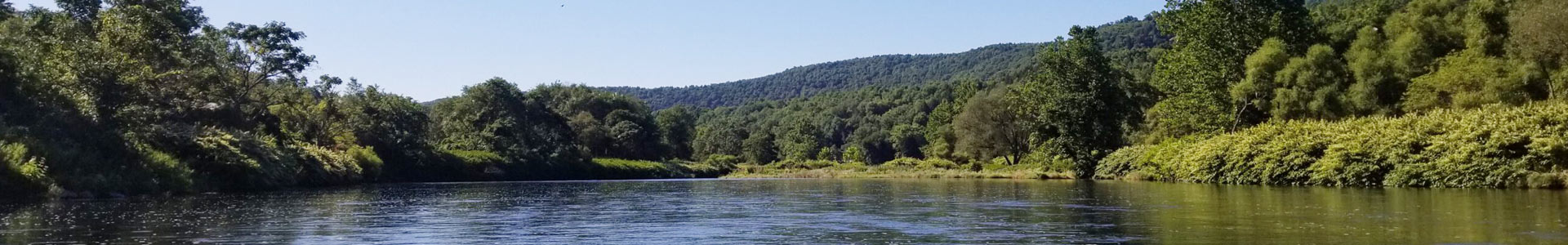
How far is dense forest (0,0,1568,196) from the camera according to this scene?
37.2 meters

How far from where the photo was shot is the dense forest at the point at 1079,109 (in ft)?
122

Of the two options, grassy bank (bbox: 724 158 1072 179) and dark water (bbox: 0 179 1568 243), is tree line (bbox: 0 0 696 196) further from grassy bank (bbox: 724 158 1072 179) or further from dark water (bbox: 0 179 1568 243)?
grassy bank (bbox: 724 158 1072 179)

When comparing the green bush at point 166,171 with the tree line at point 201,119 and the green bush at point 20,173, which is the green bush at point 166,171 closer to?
the tree line at point 201,119

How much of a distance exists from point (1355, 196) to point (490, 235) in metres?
21.3

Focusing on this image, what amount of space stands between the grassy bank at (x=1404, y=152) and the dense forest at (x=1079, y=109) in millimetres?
78

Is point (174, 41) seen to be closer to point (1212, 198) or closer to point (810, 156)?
point (1212, 198)

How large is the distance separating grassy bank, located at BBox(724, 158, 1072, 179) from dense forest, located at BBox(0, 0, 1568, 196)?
42.0 inches

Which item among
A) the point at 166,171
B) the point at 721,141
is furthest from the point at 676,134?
the point at 166,171

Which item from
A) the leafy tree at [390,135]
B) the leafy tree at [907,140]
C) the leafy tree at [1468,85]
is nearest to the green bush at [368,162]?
the leafy tree at [390,135]

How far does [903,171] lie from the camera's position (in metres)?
86.7

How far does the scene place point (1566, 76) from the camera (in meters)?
41.8

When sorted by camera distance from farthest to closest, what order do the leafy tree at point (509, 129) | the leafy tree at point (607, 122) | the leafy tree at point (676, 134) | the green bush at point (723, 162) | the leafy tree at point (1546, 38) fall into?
the leafy tree at point (676, 134)
the leafy tree at point (607, 122)
the green bush at point (723, 162)
the leafy tree at point (509, 129)
the leafy tree at point (1546, 38)

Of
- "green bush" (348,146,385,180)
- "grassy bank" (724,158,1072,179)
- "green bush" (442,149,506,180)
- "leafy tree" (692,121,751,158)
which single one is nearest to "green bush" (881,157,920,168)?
"grassy bank" (724,158,1072,179)

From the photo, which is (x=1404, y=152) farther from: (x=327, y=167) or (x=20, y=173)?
(x=327, y=167)
